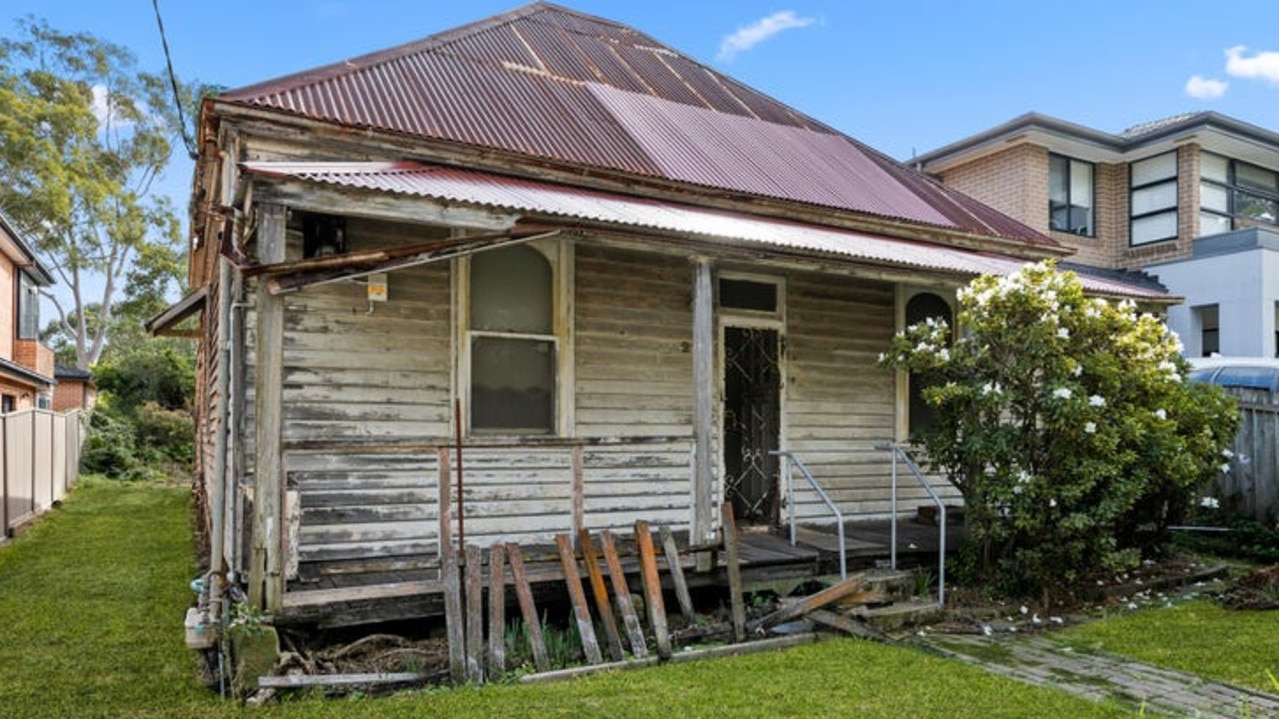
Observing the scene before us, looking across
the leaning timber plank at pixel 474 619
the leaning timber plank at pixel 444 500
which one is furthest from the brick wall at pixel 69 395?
the leaning timber plank at pixel 474 619

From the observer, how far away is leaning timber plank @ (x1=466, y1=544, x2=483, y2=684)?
530 centimetres

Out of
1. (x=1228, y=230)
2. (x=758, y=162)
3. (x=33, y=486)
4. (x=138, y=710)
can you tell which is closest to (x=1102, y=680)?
(x=138, y=710)

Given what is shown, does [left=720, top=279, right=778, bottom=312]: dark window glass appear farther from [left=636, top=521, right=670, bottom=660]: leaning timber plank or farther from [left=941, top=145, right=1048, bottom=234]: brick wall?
[left=941, top=145, right=1048, bottom=234]: brick wall

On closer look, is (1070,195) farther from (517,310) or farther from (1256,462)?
(517,310)

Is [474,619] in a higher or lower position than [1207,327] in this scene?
lower

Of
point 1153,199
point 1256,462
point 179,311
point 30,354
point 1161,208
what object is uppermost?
point 1153,199

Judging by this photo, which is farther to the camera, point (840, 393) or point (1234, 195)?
point (1234, 195)

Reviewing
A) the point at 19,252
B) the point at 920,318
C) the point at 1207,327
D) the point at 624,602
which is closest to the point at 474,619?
the point at 624,602

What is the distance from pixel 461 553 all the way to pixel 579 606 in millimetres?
859

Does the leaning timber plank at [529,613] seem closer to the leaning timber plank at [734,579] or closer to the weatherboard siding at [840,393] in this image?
the leaning timber plank at [734,579]

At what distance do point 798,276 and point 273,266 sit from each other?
5.69 meters

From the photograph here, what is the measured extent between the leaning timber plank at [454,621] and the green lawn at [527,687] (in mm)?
194

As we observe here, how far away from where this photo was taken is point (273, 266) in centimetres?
535

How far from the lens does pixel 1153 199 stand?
19.0 meters
